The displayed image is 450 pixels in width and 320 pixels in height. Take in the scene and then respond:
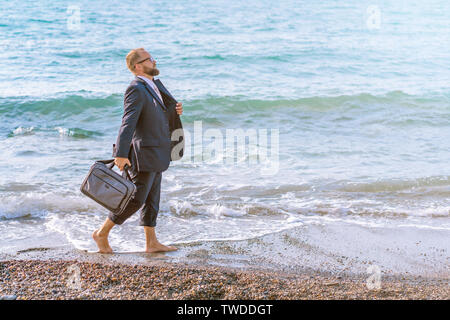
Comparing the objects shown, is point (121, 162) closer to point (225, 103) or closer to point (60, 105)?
point (225, 103)

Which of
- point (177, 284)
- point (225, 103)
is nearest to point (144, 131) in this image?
point (177, 284)

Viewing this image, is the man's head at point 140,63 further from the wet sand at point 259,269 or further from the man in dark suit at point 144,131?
the wet sand at point 259,269

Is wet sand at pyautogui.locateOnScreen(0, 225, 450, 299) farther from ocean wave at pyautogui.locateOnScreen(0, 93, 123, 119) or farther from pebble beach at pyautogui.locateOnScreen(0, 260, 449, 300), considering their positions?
ocean wave at pyautogui.locateOnScreen(0, 93, 123, 119)

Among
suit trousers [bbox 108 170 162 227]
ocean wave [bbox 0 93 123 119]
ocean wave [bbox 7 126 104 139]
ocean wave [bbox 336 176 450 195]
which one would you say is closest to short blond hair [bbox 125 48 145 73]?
suit trousers [bbox 108 170 162 227]

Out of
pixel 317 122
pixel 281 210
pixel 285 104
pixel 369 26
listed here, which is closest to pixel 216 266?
pixel 281 210

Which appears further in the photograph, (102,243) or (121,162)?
(102,243)

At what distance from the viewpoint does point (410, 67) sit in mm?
17703

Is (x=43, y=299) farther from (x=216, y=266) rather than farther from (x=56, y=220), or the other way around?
(x=56, y=220)

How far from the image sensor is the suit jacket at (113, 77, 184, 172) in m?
3.90

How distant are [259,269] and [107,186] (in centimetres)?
139

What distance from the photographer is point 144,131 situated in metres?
3.99

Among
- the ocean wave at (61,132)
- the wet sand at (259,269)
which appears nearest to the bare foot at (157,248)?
the wet sand at (259,269)

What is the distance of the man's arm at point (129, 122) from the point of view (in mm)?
3891

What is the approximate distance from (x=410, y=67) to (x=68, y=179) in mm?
14357
